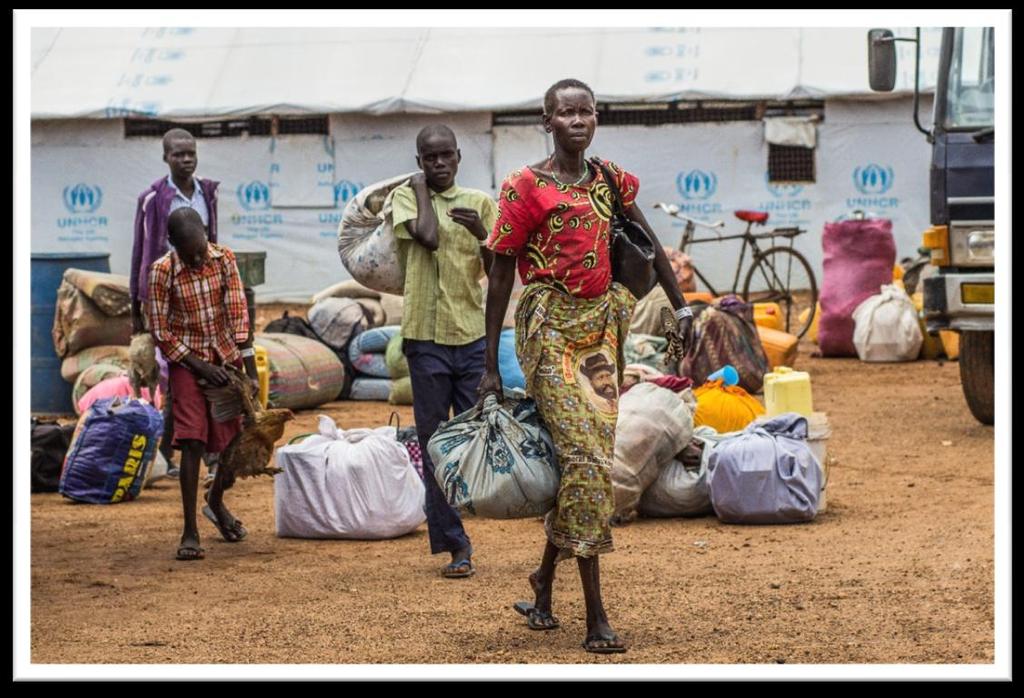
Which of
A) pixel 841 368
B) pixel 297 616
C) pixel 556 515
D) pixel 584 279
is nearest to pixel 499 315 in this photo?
pixel 584 279

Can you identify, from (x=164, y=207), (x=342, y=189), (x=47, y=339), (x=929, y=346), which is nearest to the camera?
(x=164, y=207)

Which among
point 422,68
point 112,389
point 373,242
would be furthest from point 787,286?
point 373,242

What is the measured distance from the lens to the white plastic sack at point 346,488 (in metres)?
7.28

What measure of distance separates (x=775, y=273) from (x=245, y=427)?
10193 mm

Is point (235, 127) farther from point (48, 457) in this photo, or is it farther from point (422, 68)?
point (48, 457)

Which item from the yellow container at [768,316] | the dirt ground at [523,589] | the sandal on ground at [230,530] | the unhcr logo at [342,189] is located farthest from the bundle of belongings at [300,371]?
the unhcr logo at [342,189]

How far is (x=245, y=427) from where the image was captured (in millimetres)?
7090

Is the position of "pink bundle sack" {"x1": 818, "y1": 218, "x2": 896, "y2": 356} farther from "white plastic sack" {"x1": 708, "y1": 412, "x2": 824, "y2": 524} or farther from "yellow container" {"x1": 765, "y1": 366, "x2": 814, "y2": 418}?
"white plastic sack" {"x1": 708, "y1": 412, "x2": 824, "y2": 524}

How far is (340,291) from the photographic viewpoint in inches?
559

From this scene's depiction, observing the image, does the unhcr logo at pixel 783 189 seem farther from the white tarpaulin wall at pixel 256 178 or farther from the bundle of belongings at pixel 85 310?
the bundle of belongings at pixel 85 310

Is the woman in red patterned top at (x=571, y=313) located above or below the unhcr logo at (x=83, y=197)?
below

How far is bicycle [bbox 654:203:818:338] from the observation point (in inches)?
620

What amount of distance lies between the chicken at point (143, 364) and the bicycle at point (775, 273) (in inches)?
290

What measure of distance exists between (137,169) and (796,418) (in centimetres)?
1389
